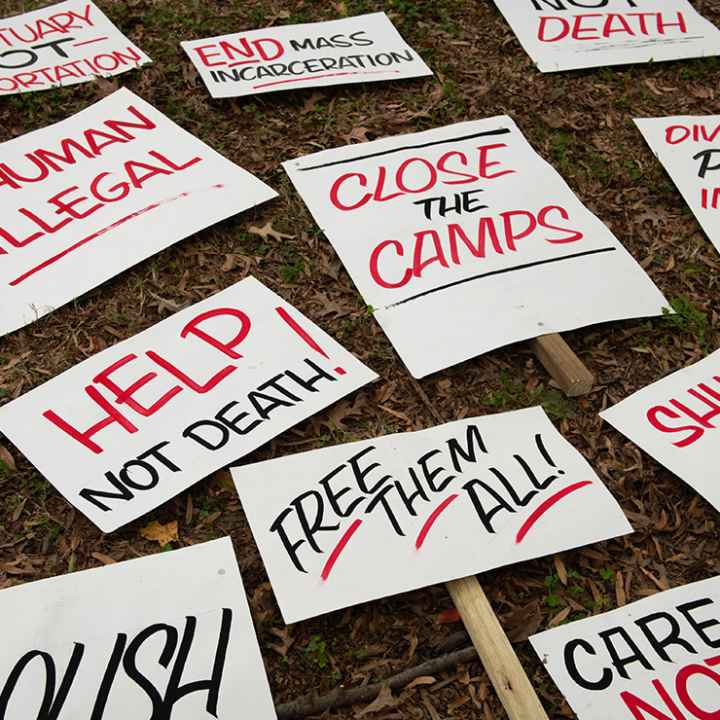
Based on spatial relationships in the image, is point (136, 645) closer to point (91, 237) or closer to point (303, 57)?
point (91, 237)

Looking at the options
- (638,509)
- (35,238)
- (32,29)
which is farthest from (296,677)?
(32,29)

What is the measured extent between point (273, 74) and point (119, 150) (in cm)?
56

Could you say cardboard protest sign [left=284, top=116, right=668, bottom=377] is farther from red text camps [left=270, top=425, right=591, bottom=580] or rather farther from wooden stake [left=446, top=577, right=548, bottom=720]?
wooden stake [left=446, top=577, right=548, bottom=720]

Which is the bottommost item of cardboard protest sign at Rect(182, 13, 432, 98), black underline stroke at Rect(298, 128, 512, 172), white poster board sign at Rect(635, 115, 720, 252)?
white poster board sign at Rect(635, 115, 720, 252)

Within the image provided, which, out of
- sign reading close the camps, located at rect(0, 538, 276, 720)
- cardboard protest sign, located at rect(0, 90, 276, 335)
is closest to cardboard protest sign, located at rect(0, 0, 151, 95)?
cardboard protest sign, located at rect(0, 90, 276, 335)

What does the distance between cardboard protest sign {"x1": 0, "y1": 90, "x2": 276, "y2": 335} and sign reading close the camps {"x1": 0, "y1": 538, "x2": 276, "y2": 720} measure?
735 millimetres

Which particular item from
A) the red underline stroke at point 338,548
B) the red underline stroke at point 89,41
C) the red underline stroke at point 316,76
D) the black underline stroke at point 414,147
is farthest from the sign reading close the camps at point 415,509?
the red underline stroke at point 89,41

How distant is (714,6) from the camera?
3.48 m

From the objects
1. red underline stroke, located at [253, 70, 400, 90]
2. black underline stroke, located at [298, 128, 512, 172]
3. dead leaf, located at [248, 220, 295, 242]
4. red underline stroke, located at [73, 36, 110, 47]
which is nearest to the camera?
dead leaf, located at [248, 220, 295, 242]

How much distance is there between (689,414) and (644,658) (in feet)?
2.06

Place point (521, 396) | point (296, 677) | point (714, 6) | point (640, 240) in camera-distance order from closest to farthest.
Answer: point (296, 677), point (521, 396), point (640, 240), point (714, 6)

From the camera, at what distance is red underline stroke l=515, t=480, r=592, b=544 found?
1.91 m

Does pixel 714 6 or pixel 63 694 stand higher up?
pixel 714 6

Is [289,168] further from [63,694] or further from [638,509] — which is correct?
[63,694]
